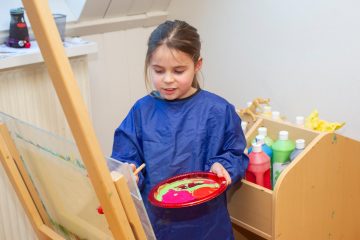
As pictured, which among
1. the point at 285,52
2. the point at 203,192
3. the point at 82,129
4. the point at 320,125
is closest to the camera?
the point at 82,129

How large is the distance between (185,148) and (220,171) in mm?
110

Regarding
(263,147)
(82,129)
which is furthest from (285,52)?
(82,129)

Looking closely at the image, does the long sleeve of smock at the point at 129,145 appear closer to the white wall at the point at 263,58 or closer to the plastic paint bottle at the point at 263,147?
the plastic paint bottle at the point at 263,147

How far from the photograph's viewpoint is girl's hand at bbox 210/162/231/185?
4.01 ft

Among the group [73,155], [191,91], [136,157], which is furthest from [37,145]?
[191,91]

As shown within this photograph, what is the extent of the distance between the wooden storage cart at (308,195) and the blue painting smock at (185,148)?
0.11m

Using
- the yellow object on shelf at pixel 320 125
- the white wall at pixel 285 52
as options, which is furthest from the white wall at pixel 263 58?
the yellow object on shelf at pixel 320 125

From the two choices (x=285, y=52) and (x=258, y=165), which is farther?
(x=285, y=52)

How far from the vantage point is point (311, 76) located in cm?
171

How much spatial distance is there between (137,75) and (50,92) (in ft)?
1.65

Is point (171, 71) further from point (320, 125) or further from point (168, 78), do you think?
point (320, 125)

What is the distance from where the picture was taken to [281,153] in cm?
143

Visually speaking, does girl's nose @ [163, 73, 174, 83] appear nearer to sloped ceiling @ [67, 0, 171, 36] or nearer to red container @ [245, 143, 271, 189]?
red container @ [245, 143, 271, 189]

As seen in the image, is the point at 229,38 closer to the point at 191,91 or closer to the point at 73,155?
the point at 191,91
